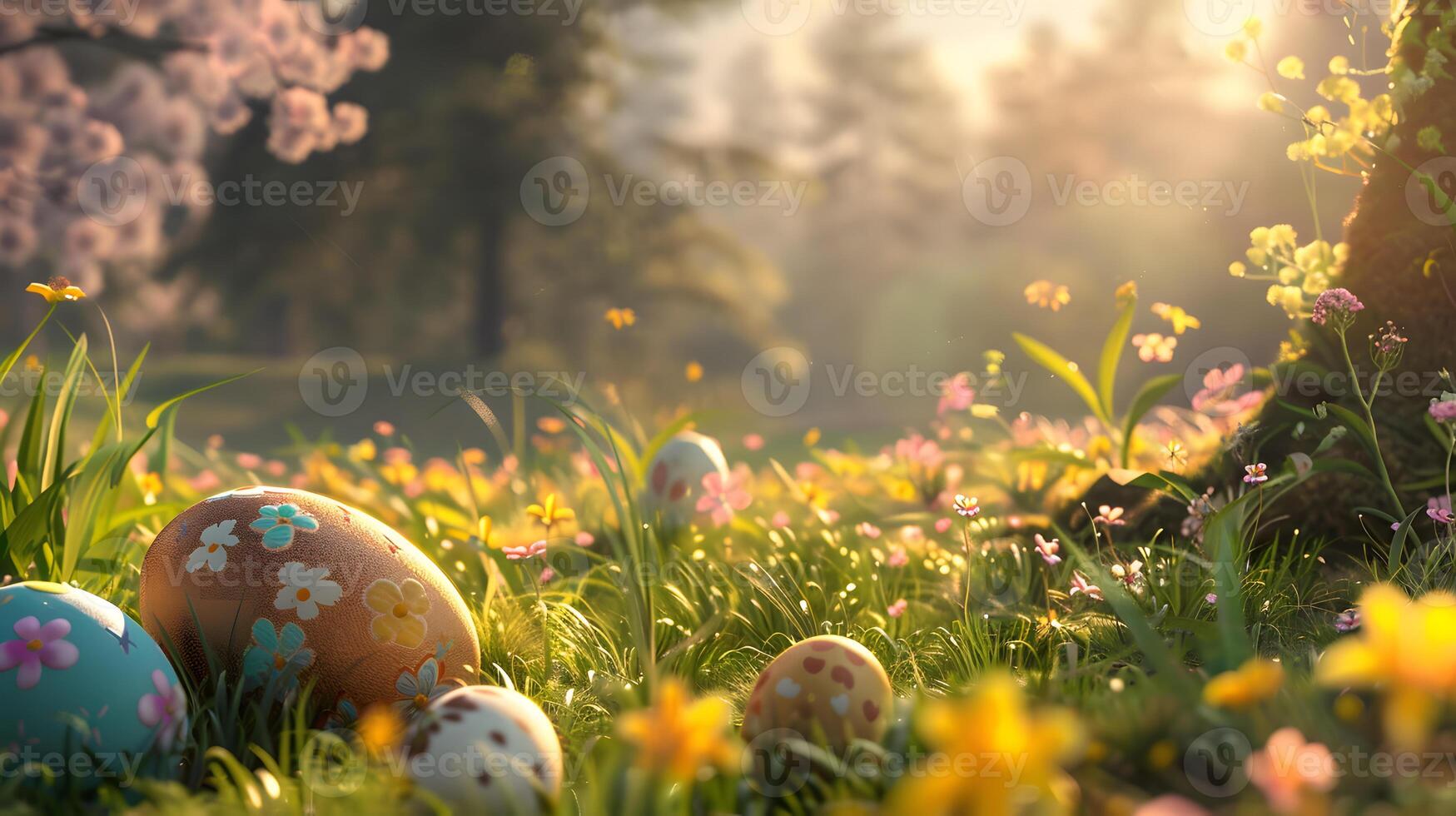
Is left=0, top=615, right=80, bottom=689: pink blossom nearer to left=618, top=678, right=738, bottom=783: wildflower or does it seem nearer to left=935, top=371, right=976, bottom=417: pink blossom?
left=618, top=678, right=738, bottom=783: wildflower

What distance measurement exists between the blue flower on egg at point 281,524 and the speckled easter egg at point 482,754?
813 millimetres

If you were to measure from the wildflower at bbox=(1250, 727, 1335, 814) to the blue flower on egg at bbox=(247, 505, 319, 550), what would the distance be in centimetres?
230

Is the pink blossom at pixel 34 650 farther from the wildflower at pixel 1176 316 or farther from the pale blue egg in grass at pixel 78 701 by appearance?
the wildflower at pixel 1176 316

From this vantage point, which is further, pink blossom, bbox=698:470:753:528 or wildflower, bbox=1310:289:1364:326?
pink blossom, bbox=698:470:753:528

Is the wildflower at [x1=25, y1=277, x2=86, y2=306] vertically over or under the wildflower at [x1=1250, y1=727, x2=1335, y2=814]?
over

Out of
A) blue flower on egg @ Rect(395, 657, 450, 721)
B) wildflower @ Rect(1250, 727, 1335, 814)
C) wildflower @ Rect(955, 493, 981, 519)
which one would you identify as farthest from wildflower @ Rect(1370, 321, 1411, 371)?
blue flower on egg @ Rect(395, 657, 450, 721)

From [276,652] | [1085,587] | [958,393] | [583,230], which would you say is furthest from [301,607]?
[583,230]

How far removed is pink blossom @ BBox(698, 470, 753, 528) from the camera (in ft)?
13.9

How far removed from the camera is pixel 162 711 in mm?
2389

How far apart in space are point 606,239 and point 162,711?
10.5 metres

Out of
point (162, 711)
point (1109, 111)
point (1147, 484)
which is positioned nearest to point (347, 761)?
point (162, 711)

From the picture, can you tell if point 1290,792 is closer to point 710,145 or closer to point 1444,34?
point 1444,34

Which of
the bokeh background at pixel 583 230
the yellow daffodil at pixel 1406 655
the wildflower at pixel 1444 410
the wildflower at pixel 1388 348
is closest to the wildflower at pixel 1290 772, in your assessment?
the yellow daffodil at pixel 1406 655

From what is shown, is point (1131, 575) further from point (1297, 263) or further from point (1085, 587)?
point (1297, 263)
